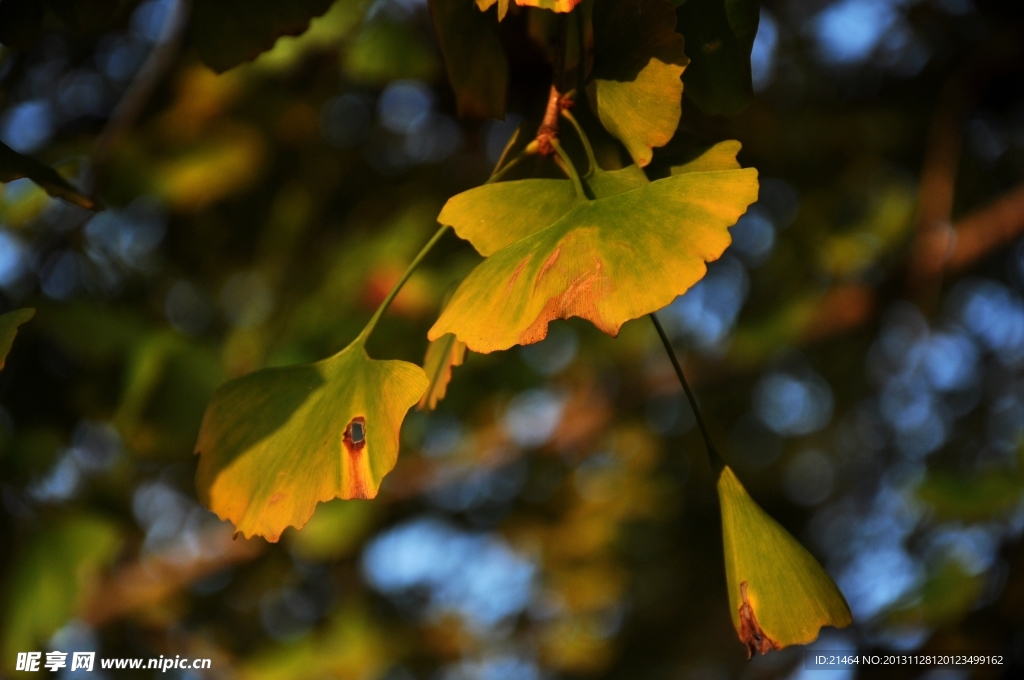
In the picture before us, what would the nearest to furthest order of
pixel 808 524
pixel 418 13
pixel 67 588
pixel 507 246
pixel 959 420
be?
pixel 507 246, pixel 67 588, pixel 418 13, pixel 959 420, pixel 808 524

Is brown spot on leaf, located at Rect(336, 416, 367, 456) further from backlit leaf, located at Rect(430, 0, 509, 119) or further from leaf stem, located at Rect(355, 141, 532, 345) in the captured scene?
backlit leaf, located at Rect(430, 0, 509, 119)

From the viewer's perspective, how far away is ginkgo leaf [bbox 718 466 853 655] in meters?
0.43

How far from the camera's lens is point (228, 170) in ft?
5.19

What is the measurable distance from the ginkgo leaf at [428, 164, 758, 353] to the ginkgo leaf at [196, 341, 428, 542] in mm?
67

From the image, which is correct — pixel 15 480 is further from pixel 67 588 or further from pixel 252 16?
pixel 252 16

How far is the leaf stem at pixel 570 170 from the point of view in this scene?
1.46 ft

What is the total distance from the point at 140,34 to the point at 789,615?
6.14 ft

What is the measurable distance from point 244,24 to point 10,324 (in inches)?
A: 10.6

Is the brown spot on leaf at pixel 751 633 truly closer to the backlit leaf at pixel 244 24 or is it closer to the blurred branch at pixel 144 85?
the backlit leaf at pixel 244 24

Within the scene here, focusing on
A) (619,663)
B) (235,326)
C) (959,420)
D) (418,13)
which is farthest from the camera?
(619,663)

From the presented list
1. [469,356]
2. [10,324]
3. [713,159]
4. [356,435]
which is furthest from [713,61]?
[469,356]

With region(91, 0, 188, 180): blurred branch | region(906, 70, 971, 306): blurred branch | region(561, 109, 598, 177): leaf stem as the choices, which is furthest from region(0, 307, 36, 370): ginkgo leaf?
region(906, 70, 971, 306): blurred branch

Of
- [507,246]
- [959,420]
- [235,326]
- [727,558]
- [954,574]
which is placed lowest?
[959,420]

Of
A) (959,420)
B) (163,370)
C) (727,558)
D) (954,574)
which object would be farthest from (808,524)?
(727,558)
